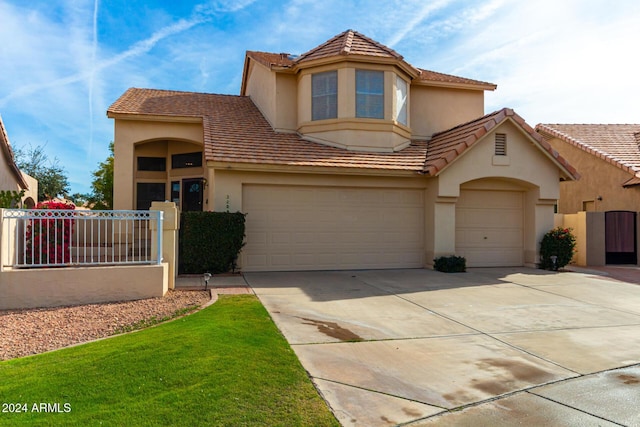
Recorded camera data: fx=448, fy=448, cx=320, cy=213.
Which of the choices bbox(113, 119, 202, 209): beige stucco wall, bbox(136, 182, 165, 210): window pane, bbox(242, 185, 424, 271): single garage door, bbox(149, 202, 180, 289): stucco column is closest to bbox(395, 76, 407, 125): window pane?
bbox(242, 185, 424, 271): single garage door

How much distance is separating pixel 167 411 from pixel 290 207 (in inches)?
377

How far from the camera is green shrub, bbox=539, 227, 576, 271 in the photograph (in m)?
13.8

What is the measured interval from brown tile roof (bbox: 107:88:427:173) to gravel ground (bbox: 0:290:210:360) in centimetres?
481

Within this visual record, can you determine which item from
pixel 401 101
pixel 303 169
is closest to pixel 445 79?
pixel 401 101

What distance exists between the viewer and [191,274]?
11.4 meters

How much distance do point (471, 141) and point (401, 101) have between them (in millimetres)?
3091

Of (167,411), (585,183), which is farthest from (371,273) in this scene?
(585,183)

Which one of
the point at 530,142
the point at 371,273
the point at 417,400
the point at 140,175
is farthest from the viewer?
the point at 140,175

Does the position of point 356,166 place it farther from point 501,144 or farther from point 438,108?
point 438,108

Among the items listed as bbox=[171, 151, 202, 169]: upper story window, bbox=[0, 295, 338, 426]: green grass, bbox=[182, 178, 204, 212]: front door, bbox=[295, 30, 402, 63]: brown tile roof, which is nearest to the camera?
bbox=[0, 295, 338, 426]: green grass

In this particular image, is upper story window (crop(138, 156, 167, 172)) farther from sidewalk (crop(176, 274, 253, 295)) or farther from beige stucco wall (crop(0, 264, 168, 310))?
beige stucco wall (crop(0, 264, 168, 310))

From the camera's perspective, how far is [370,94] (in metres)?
14.4

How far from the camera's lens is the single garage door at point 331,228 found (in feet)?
42.1

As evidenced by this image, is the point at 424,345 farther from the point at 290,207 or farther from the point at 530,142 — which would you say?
the point at 530,142
